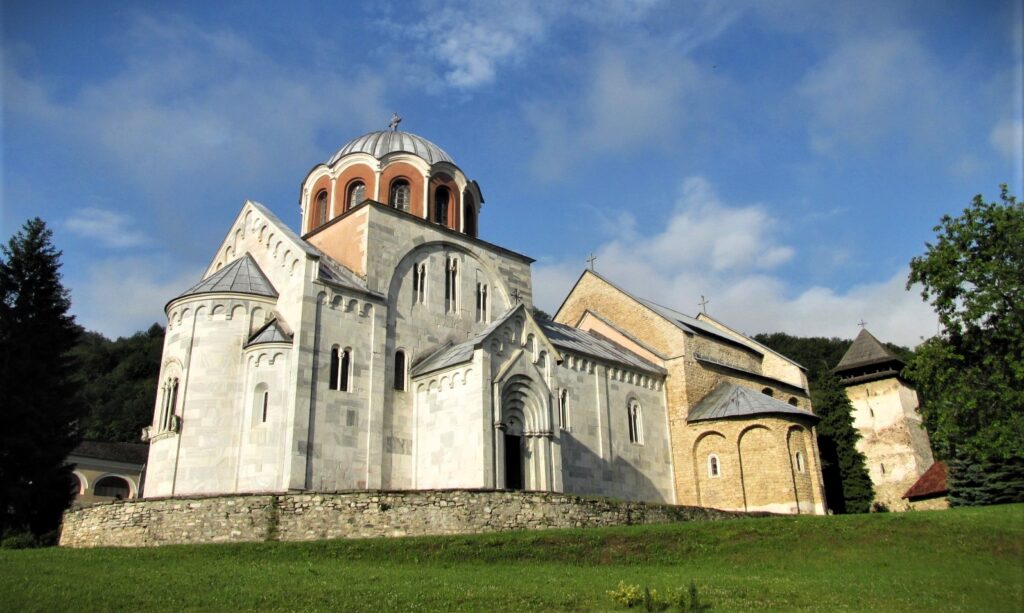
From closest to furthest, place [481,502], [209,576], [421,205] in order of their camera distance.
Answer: [209,576], [481,502], [421,205]

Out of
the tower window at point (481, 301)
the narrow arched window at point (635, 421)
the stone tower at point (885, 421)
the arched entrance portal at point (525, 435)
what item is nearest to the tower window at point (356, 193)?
the tower window at point (481, 301)

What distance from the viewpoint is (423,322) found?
25875 mm

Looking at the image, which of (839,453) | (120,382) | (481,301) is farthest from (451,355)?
(120,382)

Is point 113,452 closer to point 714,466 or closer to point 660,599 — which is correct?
point 714,466

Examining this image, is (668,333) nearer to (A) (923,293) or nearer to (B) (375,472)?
(A) (923,293)

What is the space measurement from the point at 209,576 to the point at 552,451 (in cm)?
1150

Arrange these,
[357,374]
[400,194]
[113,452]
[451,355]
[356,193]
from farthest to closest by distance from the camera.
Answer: [113,452], [400,194], [356,193], [451,355], [357,374]

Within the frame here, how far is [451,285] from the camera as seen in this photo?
2747 cm

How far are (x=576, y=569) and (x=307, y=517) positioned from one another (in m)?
6.88

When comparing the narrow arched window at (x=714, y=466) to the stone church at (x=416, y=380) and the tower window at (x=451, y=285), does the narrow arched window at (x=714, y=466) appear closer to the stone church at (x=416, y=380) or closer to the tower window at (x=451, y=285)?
the stone church at (x=416, y=380)

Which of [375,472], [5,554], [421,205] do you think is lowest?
[5,554]

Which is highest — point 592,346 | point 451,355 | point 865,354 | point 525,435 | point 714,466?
point 865,354

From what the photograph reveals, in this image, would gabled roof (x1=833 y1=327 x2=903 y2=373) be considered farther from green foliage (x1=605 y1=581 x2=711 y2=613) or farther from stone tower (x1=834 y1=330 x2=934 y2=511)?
green foliage (x1=605 y1=581 x2=711 y2=613)

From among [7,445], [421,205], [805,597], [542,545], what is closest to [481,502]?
[542,545]
